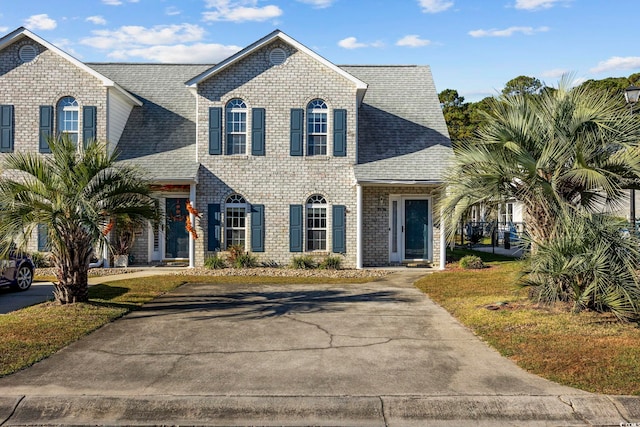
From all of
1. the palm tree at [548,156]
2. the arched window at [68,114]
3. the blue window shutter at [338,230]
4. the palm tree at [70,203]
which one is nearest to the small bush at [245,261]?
the blue window shutter at [338,230]

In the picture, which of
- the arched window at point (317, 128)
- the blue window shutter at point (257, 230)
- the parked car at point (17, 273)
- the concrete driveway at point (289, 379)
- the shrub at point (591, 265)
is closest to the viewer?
the concrete driveway at point (289, 379)

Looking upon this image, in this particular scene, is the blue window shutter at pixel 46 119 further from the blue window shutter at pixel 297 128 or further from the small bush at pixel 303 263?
the small bush at pixel 303 263

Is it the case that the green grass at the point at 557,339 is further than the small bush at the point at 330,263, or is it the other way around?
the small bush at the point at 330,263

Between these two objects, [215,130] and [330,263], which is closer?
[330,263]

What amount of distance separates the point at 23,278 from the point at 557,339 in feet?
38.4

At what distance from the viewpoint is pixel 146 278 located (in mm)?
14836

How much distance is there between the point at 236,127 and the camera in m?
17.8

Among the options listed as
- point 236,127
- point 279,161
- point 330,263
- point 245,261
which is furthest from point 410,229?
point 236,127

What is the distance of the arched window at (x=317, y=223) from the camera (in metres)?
17.8

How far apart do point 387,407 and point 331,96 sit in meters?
13.6

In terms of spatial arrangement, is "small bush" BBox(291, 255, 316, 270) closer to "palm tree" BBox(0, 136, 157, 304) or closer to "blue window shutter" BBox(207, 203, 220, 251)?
"blue window shutter" BBox(207, 203, 220, 251)

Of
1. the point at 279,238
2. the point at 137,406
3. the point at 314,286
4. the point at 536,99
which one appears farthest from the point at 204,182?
the point at 137,406

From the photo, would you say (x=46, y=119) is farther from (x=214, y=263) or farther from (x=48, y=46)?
(x=214, y=263)

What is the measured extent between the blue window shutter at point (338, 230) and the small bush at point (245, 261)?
2.62 m
